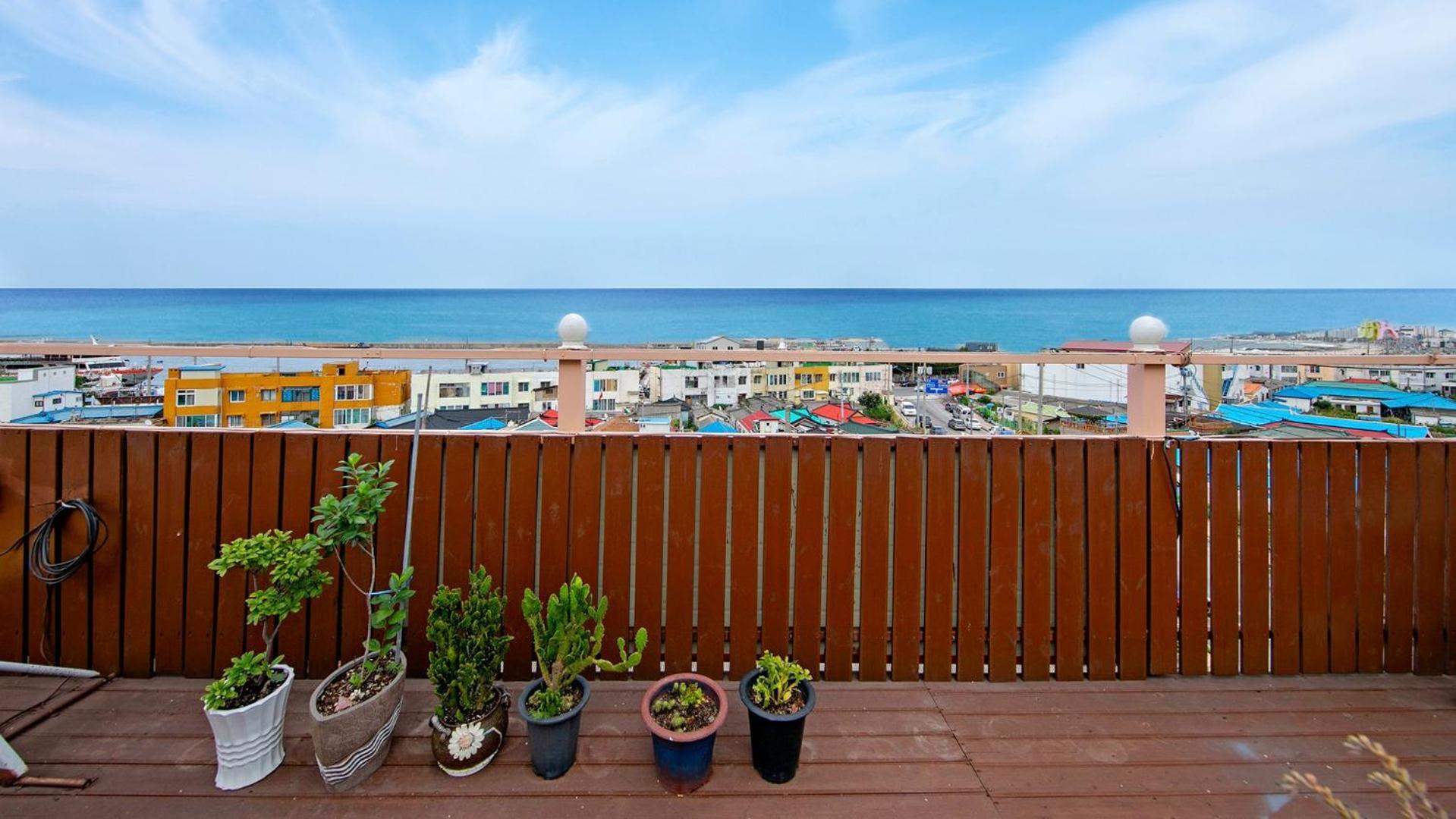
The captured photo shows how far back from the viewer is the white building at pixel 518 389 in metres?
3.15

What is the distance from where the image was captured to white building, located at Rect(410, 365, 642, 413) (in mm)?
3148

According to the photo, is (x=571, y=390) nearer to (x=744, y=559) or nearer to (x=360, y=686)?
(x=744, y=559)

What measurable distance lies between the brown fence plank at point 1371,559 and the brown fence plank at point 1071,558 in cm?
113

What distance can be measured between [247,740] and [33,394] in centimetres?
233

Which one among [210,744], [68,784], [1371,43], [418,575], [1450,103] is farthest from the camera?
[1450,103]

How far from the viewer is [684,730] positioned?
5.61 ft

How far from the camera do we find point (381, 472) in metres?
1.93

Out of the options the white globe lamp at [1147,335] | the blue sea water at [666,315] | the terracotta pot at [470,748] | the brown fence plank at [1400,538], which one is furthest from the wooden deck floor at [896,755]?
the blue sea water at [666,315]

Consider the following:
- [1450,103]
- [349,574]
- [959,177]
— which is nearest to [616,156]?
[959,177]

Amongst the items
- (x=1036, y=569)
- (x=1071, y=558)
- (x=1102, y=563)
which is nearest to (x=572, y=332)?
(x=1036, y=569)

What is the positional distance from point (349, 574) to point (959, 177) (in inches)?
1922

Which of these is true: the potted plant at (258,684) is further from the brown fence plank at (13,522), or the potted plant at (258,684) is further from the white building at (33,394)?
the white building at (33,394)

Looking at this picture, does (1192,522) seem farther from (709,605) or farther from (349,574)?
(349,574)

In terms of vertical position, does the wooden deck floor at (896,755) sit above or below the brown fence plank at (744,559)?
below
